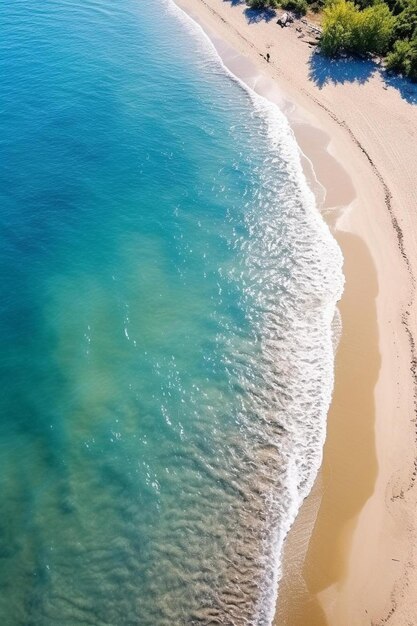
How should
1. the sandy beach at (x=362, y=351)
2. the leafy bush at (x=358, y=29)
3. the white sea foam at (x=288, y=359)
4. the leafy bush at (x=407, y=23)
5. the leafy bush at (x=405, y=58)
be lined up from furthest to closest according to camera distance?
1. the leafy bush at (x=407, y=23)
2. the leafy bush at (x=358, y=29)
3. the leafy bush at (x=405, y=58)
4. the white sea foam at (x=288, y=359)
5. the sandy beach at (x=362, y=351)

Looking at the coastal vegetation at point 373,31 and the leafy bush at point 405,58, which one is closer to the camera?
the leafy bush at point 405,58

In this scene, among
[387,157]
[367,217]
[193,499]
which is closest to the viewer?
[193,499]

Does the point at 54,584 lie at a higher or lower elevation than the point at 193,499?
lower

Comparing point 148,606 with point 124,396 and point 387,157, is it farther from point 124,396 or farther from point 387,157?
point 387,157

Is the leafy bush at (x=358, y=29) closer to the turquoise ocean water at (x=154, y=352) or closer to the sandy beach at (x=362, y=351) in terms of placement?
the sandy beach at (x=362, y=351)

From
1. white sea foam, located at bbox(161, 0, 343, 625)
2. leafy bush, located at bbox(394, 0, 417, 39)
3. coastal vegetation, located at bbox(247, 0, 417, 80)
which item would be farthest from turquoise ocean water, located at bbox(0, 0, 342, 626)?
leafy bush, located at bbox(394, 0, 417, 39)

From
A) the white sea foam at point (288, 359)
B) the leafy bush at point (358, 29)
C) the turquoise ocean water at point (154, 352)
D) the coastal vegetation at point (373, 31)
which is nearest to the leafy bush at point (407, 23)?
the coastal vegetation at point (373, 31)

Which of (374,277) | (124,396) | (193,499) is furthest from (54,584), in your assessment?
(374,277)
